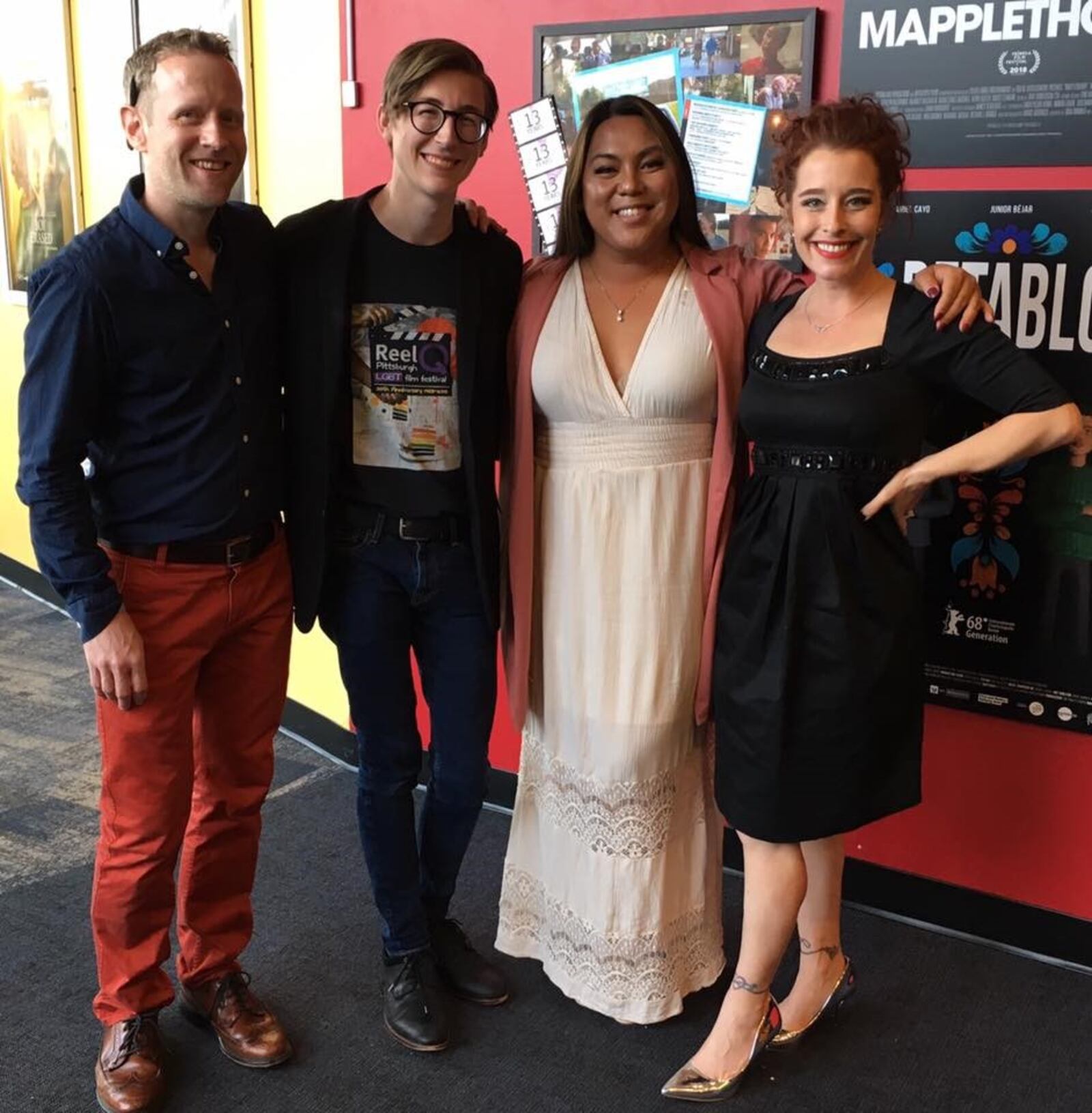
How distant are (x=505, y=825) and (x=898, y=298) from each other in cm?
172

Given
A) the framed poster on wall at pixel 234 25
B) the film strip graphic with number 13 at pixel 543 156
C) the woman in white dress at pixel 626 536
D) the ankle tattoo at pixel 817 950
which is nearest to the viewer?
the woman in white dress at pixel 626 536

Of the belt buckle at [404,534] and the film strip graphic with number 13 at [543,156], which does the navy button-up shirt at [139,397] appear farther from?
the film strip graphic with number 13 at [543,156]

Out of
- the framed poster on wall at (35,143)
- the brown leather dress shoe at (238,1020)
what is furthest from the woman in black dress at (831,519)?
the framed poster on wall at (35,143)

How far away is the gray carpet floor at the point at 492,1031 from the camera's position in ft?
6.57

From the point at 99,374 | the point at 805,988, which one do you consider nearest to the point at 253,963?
the point at 805,988

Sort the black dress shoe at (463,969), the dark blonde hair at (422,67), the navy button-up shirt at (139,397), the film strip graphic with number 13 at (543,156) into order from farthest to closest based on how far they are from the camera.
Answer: the film strip graphic with number 13 at (543,156) < the black dress shoe at (463,969) < the dark blonde hair at (422,67) < the navy button-up shirt at (139,397)

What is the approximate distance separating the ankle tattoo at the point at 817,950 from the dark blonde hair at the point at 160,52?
1.77m

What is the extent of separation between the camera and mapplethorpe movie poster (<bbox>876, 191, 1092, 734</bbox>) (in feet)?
6.91

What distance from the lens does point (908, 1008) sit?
2248mm

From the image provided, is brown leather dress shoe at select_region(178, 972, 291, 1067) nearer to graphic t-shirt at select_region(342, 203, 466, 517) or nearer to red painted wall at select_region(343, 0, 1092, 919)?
graphic t-shirt at select_region(342, 203, 466, 517)

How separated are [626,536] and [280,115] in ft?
6.18

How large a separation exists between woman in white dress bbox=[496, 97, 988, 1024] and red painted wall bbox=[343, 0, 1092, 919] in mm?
546

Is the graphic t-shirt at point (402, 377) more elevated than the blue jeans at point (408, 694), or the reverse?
the graphic t-shirt at point (402, 377)

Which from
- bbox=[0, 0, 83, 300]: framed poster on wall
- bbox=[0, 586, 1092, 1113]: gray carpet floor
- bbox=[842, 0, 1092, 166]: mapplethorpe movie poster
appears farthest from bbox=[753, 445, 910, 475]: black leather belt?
bbox=[0, 0, 83, 300]: framed poster on wall
